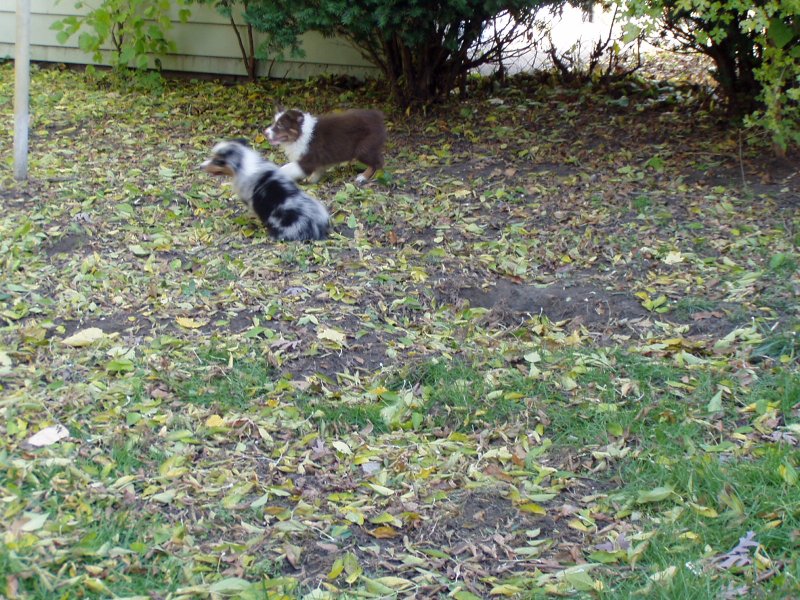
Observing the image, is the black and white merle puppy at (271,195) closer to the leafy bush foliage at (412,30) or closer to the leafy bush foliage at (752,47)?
the leafy bush foliage at (412,30)

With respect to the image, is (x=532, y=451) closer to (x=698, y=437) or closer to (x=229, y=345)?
(x=698, y=437)

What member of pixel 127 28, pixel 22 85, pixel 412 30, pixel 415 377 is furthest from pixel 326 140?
pixel 127 28

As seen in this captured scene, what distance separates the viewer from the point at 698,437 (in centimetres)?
430

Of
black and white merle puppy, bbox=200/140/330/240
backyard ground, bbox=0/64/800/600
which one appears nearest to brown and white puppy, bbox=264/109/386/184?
backyard ground, bbox=0/64/800/600

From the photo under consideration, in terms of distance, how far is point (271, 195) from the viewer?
22.6 ft

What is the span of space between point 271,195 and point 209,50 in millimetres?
5124

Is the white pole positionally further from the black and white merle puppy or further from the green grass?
the green grass

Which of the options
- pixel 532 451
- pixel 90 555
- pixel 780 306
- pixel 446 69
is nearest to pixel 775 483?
pixel 532 451

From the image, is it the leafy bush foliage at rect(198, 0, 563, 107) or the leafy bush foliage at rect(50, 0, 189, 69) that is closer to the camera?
the leafy bush foliage at rect(198, 0, 563, 107)

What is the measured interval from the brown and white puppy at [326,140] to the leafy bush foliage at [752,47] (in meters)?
2.46

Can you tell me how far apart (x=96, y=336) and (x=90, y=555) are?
201 centimetres

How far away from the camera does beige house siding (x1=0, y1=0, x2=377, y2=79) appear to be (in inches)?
429

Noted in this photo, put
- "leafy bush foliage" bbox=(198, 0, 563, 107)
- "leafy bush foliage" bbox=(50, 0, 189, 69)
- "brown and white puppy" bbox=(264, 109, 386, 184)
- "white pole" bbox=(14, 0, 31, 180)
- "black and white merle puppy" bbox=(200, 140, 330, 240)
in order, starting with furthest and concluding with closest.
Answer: "leafy bush foliage" bbox=(50, 0, 189, 69), "brown and white puppy" bbox=(264, 109, 386, 184), "leafy bush foliage" bbox=(198, 0, 563, 107), "white pole" bbox=(14, 0, 31, 180), "black and white merle puppy" bbox=(200, 140, 330, 240)

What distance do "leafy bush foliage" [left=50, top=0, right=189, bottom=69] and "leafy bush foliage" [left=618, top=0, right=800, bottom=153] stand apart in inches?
226
